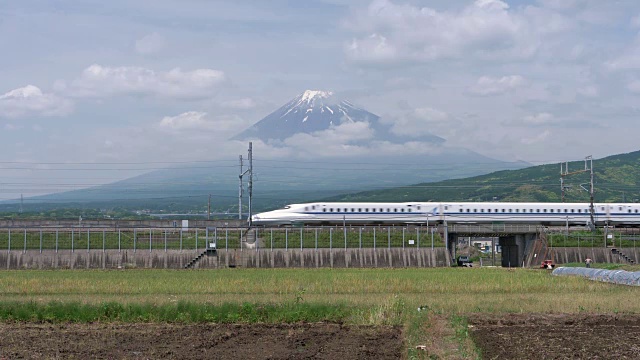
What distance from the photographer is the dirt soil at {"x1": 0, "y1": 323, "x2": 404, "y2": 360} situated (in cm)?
1978

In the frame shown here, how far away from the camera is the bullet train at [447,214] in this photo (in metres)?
88.7

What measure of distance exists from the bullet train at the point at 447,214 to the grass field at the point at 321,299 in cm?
4309

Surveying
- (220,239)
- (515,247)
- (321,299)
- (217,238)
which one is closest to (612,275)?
(321,299)

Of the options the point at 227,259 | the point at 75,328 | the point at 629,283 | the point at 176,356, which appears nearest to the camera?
the point at 176,356

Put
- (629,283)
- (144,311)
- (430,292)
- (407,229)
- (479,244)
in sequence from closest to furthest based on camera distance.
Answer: (144,311) → (430,292) → (629,283) → (407,229) → (479,244)

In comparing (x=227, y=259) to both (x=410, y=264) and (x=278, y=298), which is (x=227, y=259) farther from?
(x=278, y=298)

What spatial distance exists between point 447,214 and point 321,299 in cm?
6162

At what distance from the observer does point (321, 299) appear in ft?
104

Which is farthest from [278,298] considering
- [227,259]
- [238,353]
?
[227,259]

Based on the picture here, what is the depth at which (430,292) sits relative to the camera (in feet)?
122

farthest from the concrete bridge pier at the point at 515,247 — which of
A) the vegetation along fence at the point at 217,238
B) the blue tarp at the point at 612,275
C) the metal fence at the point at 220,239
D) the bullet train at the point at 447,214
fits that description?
the blue tarp at the point at 612,275

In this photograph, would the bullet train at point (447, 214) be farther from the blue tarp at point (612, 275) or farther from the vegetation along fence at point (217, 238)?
the blue tarp at point (612, 275)

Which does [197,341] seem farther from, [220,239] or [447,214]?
[447,214]

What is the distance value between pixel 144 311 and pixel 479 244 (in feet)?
455
